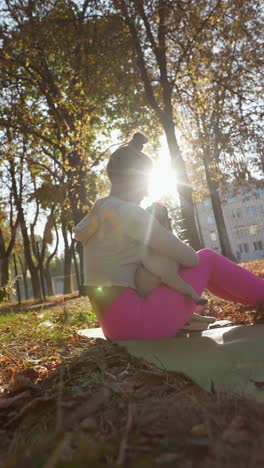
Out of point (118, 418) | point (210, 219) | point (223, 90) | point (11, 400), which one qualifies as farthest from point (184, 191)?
point (210, 219)

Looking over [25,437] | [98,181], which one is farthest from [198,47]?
[25,437]

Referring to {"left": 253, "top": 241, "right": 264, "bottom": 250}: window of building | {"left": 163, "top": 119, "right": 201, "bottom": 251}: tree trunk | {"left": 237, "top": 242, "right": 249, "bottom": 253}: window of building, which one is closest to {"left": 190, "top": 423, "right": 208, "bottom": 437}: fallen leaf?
{"left": 163, "top": 119, "right": 201, "bottom": 251}: tree trunk

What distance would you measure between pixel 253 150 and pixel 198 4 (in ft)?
31.6

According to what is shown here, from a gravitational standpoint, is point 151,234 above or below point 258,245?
below

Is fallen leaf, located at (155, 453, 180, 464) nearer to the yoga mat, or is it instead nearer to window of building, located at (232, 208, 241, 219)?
the yoga mat

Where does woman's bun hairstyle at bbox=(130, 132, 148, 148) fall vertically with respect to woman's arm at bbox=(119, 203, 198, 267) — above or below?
→ above

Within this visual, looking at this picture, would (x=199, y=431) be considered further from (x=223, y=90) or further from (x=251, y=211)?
(x=251, y=211)

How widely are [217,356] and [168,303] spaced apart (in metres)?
0.71

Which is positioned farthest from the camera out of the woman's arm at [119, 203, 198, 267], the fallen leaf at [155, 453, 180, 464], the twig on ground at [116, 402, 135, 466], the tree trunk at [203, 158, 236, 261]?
the tree trunk at [203, 158, 236, 261]

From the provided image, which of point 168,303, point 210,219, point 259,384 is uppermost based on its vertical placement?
point 210,219

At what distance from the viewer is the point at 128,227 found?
3.43 m

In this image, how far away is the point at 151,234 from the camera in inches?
134

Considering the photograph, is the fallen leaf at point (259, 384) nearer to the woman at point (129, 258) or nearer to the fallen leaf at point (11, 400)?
the fallen leaf at point (11, 400)

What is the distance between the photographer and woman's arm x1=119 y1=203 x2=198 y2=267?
3.39 m
